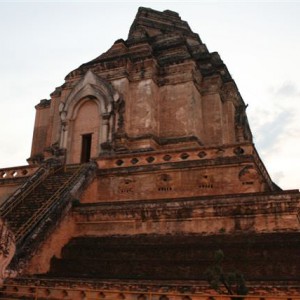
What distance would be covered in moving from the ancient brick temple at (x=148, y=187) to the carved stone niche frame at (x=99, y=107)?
59mm

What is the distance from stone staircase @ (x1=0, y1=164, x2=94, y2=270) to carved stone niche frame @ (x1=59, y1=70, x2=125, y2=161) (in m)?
2.91

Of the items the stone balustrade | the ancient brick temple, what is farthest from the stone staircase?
the stone balustrade

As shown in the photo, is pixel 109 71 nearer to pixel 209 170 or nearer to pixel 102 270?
pixel 209 170

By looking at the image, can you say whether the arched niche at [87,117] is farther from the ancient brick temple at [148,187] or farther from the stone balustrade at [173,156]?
the stone balustrade at [173,156]

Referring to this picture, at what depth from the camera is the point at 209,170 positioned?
13961 millimetres

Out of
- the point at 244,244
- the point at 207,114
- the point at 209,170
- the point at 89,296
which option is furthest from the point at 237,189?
the point at 207,114

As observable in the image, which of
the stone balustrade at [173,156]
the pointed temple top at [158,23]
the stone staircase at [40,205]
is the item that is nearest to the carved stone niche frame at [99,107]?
the stone staircase at [40,205]

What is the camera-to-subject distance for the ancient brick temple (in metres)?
9.48

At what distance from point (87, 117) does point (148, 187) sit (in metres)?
7.59

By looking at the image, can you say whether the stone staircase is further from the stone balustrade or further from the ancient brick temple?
the stone balustrade

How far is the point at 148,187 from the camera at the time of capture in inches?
577

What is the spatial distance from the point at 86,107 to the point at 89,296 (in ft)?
45.1

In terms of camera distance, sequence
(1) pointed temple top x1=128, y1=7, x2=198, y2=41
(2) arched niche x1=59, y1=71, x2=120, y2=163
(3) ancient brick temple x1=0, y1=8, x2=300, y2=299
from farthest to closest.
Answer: (1) pointed temple top x1=128, y1=7, x2=198, y2=41 → (2) arched niche x1=59, y1=71, x2=120, y2=163 → (3) ancient brick temple x1=0, y1=8, x2=300, y2=299

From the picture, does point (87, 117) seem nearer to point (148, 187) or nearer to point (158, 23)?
point (148, 187)
